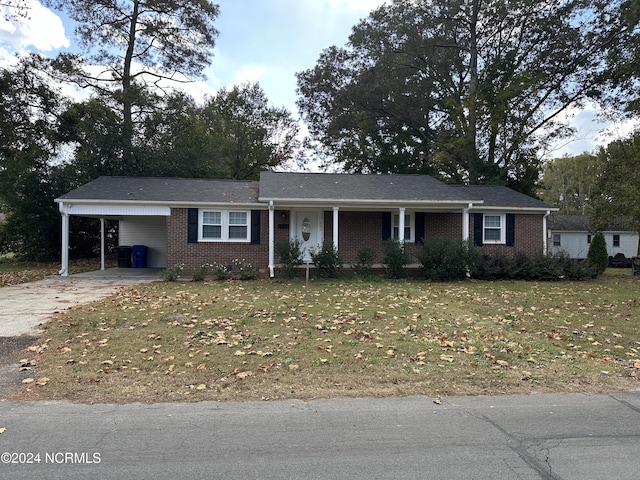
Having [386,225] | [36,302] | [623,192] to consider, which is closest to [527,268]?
[386,225]

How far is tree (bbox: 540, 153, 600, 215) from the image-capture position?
185ft

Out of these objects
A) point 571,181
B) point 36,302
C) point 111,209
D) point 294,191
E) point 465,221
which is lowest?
point 36,302

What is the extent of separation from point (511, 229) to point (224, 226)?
12.0 m

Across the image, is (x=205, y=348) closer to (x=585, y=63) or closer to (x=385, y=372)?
(x=385, y=372)

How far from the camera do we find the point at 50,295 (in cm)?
1077

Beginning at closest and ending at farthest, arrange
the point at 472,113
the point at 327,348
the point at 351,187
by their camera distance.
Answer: the point at 327,348 < the point at 351,187 < the point at 472,113

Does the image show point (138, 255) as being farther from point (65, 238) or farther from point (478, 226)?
point (478, 226)

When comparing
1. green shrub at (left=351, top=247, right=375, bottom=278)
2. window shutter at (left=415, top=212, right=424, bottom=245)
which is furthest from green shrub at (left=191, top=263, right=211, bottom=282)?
window shutter at (left=415, top=212, right=424, bottom=245)

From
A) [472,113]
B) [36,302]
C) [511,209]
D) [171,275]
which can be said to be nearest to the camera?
[36,302]

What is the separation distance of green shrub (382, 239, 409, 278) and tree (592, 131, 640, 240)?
953 centimetres

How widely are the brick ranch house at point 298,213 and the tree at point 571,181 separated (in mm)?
44527

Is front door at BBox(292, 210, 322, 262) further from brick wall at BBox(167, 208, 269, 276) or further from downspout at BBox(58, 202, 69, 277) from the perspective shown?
downspout at BBox(58, 202, 69, 277)

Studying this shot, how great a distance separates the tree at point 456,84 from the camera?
24516mm

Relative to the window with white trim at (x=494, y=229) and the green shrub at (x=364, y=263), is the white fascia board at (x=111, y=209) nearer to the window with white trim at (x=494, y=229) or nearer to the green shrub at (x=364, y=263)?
the green shrub at (x=364, y=263)
